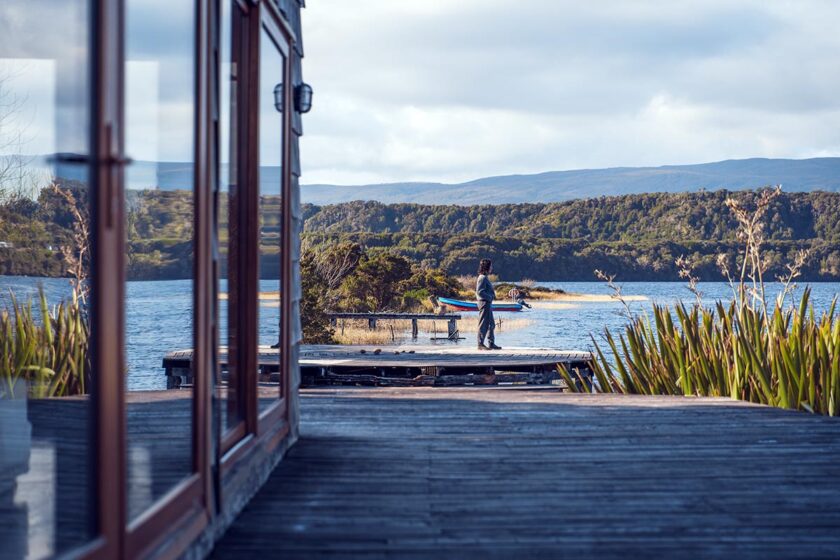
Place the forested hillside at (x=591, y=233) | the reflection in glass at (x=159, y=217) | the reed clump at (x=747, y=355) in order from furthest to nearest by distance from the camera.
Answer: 1. the forested hillside at (x=591, y=233)
2. the reed clump at (x=747, y=355)
3. the reflection in glass at (x=159, y=217)

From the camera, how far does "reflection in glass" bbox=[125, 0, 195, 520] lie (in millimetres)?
2719

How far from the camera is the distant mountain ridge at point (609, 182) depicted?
8319 centimetres

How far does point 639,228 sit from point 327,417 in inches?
1245

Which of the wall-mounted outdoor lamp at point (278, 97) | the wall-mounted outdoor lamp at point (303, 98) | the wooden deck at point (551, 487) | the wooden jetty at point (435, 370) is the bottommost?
the wooden jetty at point (435, 370)

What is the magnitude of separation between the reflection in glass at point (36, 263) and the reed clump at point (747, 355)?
4.51m

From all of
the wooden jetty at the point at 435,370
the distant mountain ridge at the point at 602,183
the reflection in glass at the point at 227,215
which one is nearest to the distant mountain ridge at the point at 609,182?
the distant mountain ridge at the point at 602,183

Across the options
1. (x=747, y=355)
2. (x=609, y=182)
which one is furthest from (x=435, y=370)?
(x=609, y=182)

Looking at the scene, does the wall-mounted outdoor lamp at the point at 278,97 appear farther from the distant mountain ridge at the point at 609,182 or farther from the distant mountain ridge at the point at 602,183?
the distant mountain ridge at the point at 609,182

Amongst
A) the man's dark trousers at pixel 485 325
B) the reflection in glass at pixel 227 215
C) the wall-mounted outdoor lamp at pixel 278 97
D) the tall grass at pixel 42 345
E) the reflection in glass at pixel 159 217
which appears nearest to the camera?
the reflection in glass at pixel 159 217

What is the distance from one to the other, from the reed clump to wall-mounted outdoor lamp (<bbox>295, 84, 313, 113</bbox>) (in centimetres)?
352

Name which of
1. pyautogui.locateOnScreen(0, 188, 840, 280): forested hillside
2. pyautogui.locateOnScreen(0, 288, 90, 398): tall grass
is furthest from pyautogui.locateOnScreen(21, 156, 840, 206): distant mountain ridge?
pyautogui.locateOnScreen(0, 288, 90, 398): tall grass

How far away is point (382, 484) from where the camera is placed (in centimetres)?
431

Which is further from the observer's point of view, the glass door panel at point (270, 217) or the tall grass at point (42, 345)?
the glass door panel at point (270, 217)

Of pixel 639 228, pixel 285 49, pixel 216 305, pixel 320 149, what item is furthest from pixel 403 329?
pixel 320 149
